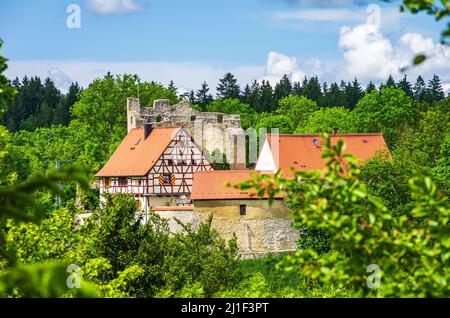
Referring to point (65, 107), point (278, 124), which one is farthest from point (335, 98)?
point (278, 124)

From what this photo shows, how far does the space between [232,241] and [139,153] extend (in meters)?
18.0

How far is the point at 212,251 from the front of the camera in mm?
33875

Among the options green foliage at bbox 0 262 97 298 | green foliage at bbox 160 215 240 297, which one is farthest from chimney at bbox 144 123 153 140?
green foliage at bbox 0 262 97 298

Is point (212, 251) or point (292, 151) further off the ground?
point (292, 151)

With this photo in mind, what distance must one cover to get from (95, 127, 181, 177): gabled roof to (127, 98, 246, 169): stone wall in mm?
4510

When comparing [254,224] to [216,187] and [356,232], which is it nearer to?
[216,187]

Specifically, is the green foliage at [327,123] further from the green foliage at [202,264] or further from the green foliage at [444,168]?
the green foliage at [202,264]

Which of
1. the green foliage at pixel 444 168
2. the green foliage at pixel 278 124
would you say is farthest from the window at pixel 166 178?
the green foliage at pixel 278 124

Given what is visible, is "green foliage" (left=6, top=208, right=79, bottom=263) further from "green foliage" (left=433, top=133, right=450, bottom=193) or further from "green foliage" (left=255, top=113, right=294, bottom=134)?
"green foliage" (left=255, top=113, right=294, bottom=134)

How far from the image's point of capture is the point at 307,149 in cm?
4747
